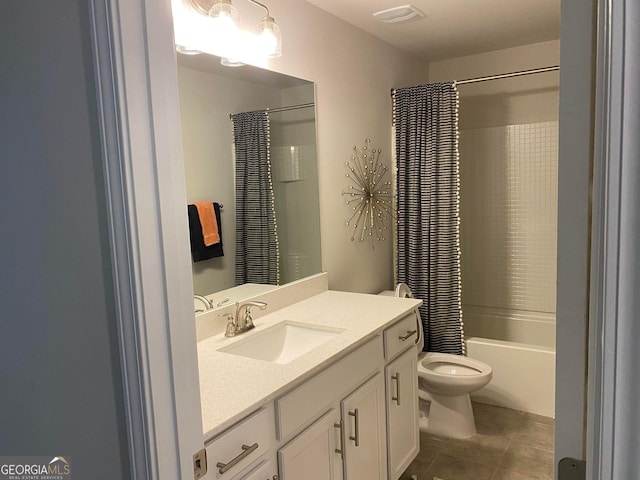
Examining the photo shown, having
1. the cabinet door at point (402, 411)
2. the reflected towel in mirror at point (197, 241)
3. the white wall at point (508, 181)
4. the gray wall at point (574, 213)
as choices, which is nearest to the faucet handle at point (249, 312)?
the reflected towel in mirror at point (197, 241)

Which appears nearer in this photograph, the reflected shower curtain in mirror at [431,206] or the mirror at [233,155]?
the mirror at [233,155]

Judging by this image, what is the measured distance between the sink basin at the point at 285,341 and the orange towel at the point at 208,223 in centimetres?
45

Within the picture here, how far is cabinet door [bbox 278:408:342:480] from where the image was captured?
1.48 meters

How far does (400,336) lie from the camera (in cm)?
217

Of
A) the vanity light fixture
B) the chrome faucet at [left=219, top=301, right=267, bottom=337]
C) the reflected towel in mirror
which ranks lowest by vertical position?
the chrome faucet at [left=219, top=301, right=267, bottom=337]

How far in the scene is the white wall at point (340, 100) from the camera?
7.92 ft

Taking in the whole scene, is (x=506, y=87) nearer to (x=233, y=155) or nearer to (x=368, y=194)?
(x=368, y=194)

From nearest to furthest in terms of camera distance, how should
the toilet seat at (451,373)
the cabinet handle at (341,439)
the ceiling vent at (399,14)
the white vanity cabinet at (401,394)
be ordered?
1. the cabinet handle at (341,439)
2. the white vanity cabinet at (401,394)
3. the ceiling vent at (399,14)
4. the toilet seat at (451,373)

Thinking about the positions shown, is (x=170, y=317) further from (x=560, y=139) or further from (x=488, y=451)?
(x=488, y=451)

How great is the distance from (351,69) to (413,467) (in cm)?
223

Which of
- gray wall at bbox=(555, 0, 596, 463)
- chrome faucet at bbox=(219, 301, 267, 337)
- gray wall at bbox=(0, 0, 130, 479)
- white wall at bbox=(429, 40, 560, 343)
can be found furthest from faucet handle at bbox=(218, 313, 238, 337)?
white wall at bbox=(429, 40, 560, 343)

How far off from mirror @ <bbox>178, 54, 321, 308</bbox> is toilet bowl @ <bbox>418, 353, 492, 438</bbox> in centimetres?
94

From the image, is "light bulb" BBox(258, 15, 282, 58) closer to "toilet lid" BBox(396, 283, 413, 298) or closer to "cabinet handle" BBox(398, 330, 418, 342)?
"cabinet handle" BBox(398, 330, 418, 342)

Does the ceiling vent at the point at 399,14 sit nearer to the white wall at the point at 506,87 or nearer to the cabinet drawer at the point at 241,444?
the white wall at the point at 506,87
